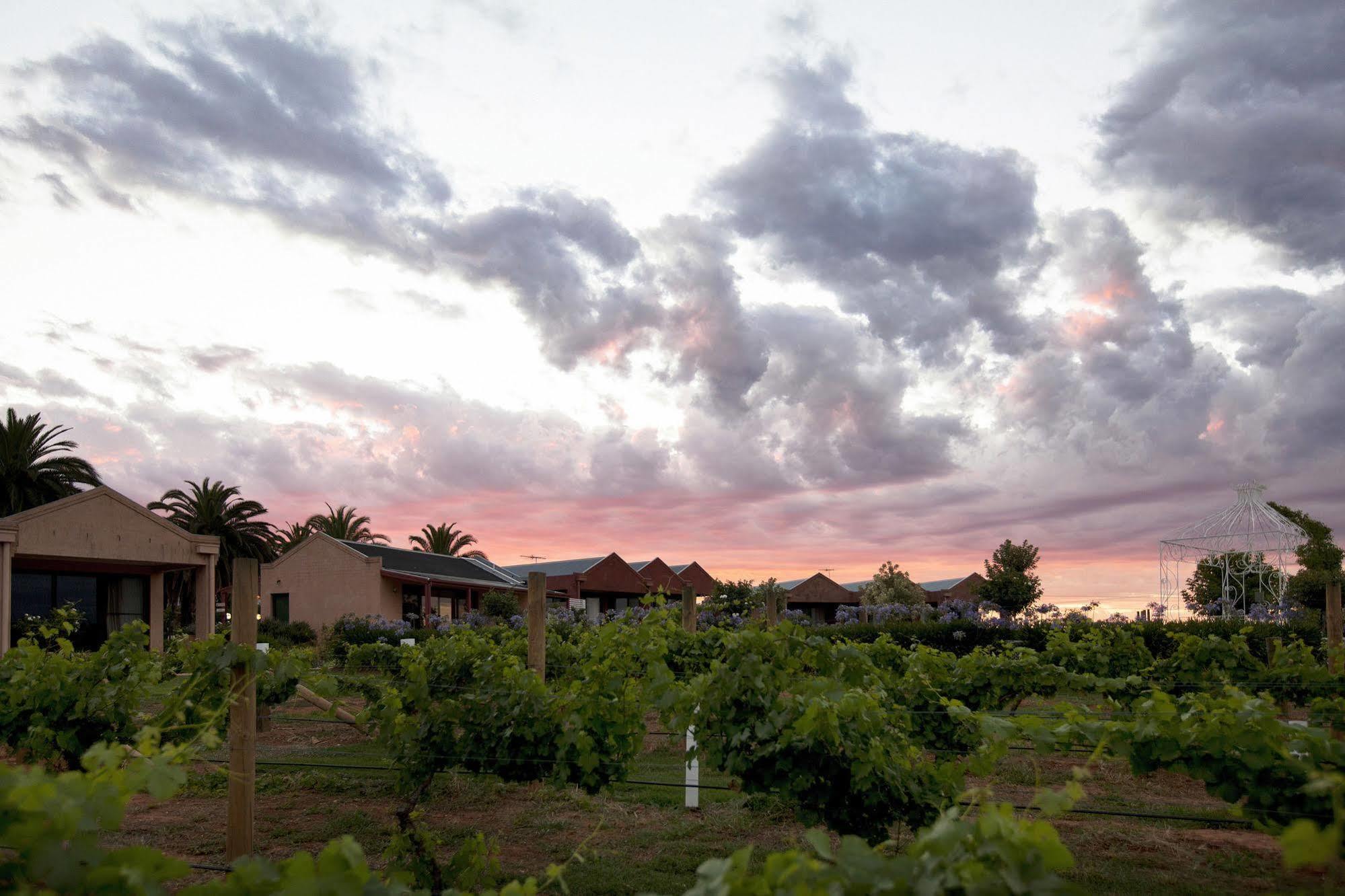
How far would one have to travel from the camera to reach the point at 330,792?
29.5ft

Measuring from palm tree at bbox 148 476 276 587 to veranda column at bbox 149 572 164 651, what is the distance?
10.9m

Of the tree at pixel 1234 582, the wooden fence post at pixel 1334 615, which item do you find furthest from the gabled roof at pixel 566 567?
the wooden fence post at pixel 1334 615

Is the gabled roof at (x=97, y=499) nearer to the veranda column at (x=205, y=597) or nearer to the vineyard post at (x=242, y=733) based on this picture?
the veranda column at (x=205, y=597)

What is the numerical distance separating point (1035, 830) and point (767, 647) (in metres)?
3.43

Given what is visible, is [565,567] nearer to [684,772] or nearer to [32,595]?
[32,595]

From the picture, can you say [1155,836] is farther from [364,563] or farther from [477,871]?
[364,563]

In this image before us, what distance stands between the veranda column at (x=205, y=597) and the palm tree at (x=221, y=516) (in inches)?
483

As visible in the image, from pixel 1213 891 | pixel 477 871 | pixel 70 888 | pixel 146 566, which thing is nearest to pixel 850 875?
pixel 70 888

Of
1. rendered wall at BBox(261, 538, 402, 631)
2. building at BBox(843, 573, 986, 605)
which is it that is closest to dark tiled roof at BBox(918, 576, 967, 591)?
building at BBox(843, 573, 986, 605)

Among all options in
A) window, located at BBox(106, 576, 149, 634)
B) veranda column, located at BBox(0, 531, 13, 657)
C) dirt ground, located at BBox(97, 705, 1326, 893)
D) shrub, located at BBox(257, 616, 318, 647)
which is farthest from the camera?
shrub, located at BBox(257, 616, 318, 647)

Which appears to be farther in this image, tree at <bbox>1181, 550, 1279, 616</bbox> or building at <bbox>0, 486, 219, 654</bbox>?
tree at <bbox>1181, 550, 1279, 616</bbox>

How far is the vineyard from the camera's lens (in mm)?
1661

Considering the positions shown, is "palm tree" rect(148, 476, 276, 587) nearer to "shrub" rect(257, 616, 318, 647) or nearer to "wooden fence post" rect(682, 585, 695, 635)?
"shrub" rect(257, 616, 318, 647)

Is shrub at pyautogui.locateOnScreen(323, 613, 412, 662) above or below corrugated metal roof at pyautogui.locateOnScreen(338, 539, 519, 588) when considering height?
below
